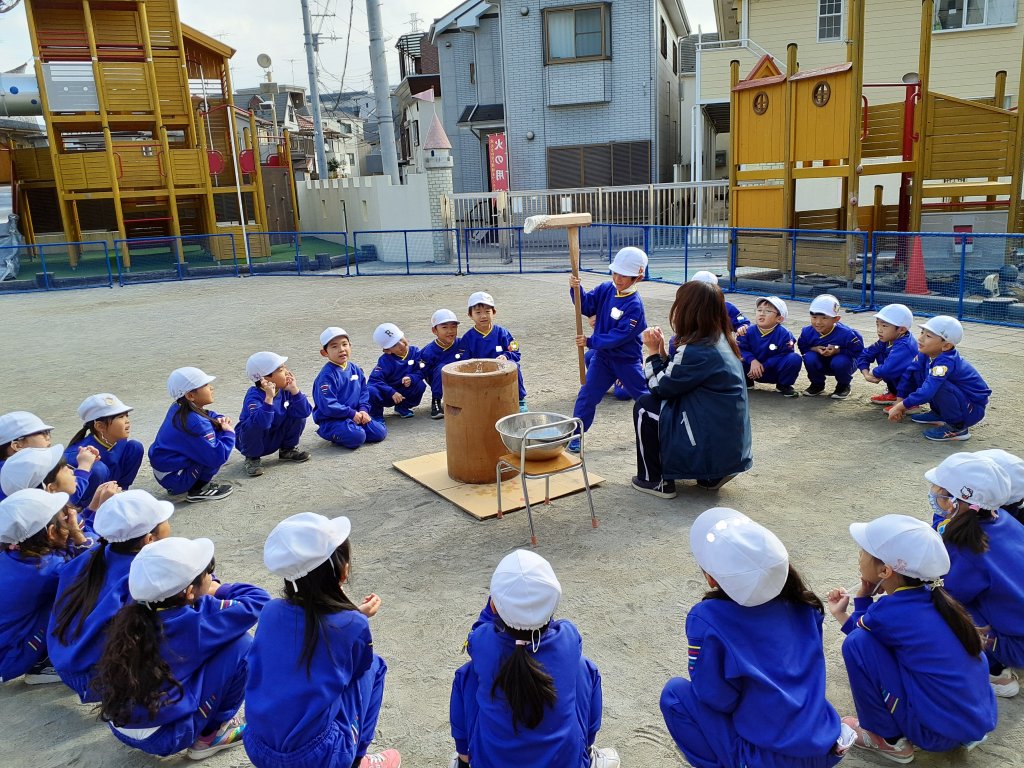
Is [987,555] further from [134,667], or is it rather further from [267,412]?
[267,412]

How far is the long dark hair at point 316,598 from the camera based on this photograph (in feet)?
9.68

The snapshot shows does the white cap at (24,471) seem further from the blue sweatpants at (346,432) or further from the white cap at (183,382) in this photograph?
the blue sweatpants at (346,432)

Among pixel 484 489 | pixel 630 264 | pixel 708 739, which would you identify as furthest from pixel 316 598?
pixel 630 264

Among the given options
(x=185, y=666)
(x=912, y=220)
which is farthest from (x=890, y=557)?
(x=912, y=220)

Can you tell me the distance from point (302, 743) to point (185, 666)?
2.48ft

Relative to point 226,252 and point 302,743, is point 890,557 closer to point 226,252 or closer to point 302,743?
point 302,743

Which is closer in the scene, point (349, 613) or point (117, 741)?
point (349, 613)

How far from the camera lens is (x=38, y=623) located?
4.00 metres

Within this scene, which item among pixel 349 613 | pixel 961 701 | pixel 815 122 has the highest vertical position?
pixel 815 122

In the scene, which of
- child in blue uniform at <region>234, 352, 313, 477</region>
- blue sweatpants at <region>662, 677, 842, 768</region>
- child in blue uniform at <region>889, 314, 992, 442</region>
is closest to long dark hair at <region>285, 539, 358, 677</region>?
blue sweatpants at <region>662, 677, 842, 768</region>

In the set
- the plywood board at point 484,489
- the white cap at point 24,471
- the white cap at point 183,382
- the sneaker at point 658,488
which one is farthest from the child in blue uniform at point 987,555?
the white cap at point 183,382

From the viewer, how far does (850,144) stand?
13.0 metres

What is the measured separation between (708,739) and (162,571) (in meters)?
2.23

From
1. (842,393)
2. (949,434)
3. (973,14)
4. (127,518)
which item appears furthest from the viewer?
(973,14)
